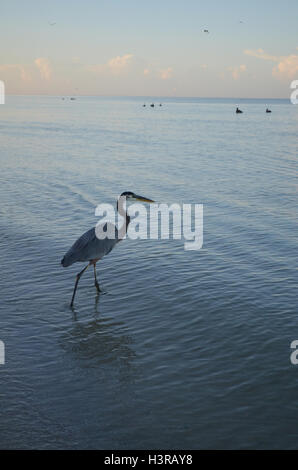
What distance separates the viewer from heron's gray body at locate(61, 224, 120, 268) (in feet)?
35.1

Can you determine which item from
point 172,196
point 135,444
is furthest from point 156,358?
point 172,196

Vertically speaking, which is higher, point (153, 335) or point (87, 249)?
point (87, 249)

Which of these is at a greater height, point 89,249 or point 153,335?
point 89,249

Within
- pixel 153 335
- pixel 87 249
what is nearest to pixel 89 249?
pixel 87 249

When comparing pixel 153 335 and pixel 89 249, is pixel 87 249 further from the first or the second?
pixel 153 335

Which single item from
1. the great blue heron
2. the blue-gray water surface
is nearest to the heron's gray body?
the great blue heron

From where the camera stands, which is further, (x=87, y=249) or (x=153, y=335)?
(x=87, y=249)

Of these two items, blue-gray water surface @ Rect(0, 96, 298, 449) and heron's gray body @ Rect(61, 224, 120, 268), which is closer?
blue-gray water surface @ Rect(0, 96, 298, 449)

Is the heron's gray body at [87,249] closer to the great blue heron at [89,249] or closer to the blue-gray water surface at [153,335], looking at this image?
the great blue heron at [89,249]

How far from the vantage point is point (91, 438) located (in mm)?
6008

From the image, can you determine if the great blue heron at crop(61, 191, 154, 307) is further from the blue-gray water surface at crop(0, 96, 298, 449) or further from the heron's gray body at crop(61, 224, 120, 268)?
the blue-gray water surface at crop(0, 96, 298, 449)

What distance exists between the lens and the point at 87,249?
35.4 ft
